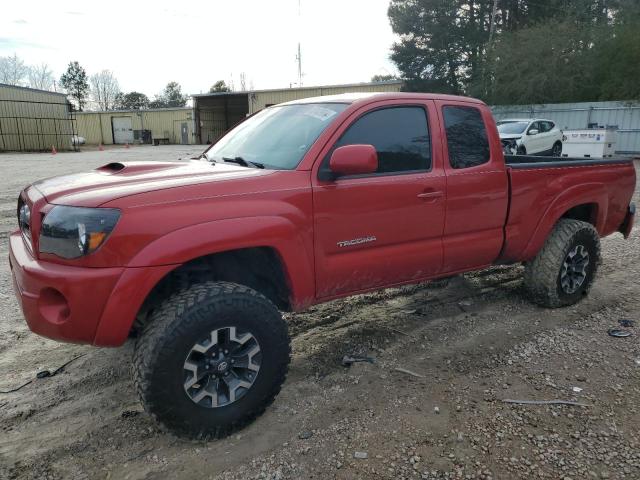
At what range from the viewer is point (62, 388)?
3.26 m

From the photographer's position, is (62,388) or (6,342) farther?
(6,342)

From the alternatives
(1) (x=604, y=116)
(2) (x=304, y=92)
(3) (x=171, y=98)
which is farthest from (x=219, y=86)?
(1) (x=604, y=116)

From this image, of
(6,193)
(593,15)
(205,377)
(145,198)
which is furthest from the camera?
(593,15)

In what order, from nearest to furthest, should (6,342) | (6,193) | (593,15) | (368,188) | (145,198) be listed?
1. (145,198)
2. (368,188)
3. (6,342)
4. (6,193)
5. (593,15)

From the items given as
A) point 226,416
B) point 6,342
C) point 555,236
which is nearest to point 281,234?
point 226,416

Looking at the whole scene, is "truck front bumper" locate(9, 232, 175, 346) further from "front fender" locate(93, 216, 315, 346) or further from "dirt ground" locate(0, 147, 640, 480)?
"dirt ground" locate(0, 147, 640, 480)

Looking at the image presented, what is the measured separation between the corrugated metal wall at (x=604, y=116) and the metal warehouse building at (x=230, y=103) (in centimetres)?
1218

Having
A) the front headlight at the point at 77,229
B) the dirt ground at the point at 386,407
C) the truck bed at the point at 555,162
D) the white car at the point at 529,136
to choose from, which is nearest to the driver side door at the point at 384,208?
the dirt ground at the point at 386,407

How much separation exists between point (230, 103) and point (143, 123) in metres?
10.8

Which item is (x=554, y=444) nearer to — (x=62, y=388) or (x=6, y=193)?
(x=62, y=388)

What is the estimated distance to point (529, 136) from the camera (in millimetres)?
17438

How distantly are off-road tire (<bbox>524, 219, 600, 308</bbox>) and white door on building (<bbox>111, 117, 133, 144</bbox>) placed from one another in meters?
52.9

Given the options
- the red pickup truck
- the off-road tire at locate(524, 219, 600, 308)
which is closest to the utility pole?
the off-road tire at locate(524, 219, 600, 308)

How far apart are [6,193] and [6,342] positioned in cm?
909
